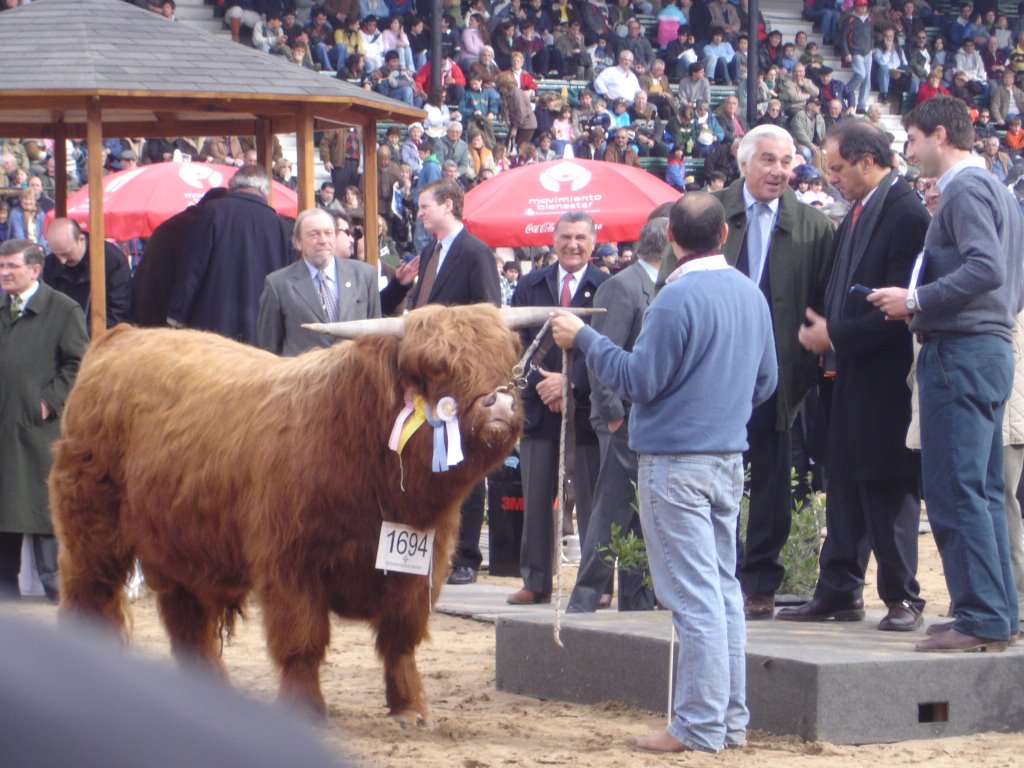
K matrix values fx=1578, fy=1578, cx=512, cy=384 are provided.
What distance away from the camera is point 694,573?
539cm

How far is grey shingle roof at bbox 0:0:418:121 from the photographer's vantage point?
Result: 1017cm

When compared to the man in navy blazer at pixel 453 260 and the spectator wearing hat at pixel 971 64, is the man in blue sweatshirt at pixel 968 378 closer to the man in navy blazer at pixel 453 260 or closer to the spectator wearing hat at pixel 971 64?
the man in navy blazer at pixel 453 260

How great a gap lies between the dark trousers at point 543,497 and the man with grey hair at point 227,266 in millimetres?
1961

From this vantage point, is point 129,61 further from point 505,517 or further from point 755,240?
point 755,240

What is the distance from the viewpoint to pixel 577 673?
6664mm

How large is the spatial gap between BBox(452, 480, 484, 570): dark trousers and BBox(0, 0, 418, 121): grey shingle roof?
2.92m

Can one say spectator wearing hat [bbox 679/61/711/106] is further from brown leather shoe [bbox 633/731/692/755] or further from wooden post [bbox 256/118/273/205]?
brown leather shoe [bbox 633/731/692/755]

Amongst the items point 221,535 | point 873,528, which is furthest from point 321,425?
point 873,528

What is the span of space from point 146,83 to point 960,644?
21.7 ft

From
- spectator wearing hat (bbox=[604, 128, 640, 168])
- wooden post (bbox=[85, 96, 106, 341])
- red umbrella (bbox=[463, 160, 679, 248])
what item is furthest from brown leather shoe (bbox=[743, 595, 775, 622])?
spectator wearing hat (bbox=[604, 128, 640, 168])

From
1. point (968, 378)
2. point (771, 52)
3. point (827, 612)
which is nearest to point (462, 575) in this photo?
point (827, 612)

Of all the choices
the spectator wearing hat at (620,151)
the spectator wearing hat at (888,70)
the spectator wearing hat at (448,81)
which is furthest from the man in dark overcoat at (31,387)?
the spectator wearing hat at (888,70)

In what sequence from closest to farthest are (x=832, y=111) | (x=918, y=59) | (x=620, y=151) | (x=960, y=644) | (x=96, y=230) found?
1. (x=960, y=644)
2. (x=96, y=230)
3. (x=620, y=151)
4. (x=832, y=111)
5. (x=918, y=59)

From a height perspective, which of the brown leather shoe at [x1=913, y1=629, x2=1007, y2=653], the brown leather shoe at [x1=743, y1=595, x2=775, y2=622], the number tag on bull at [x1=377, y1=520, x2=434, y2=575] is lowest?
the brown leather shoe at [x1=743, y1=595, x2=775, y2=622]
